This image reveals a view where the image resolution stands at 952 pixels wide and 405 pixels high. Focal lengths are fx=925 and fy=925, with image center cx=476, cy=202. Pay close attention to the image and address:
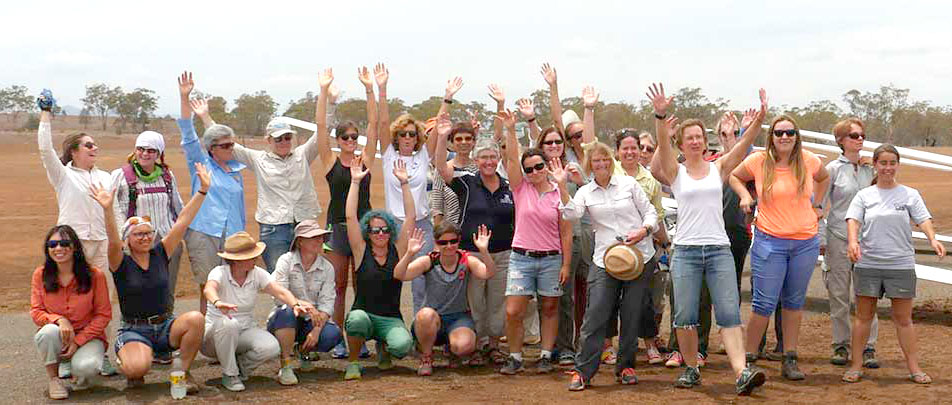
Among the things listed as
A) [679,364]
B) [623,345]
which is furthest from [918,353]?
[623,345]

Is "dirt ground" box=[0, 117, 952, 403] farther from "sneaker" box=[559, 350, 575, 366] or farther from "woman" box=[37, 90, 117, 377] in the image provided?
"woman" box=[37, 90, 117, 377]

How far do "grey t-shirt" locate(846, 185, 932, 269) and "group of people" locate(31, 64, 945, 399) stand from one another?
1cm

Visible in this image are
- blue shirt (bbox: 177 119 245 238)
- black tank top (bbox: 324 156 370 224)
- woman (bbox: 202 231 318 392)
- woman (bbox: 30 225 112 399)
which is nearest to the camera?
woman (bbox: 30 225 112 399)

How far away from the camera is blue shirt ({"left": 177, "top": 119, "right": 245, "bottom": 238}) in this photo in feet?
22.1

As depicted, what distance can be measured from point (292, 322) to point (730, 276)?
2866 mm

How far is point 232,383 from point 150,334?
626mm

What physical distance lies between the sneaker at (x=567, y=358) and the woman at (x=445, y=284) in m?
0.63

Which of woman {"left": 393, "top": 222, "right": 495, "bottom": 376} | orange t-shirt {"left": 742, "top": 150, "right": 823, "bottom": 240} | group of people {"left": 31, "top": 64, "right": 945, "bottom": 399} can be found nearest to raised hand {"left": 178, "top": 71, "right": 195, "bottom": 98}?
group of people {"left": 31, "top": 64, "right": 945, "bottom": 399}

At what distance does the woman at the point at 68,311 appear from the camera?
18.8 ft

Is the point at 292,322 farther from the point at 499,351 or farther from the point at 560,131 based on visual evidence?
the point at 560,131

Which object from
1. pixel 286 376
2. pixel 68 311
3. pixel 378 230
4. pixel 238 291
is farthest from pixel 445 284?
pixel 68 311

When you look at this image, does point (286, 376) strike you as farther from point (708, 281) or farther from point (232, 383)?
point (708, 281)

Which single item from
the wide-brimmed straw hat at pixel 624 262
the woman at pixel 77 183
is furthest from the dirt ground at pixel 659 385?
the woman at pixel 77 183

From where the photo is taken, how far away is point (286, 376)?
20.0 ft
